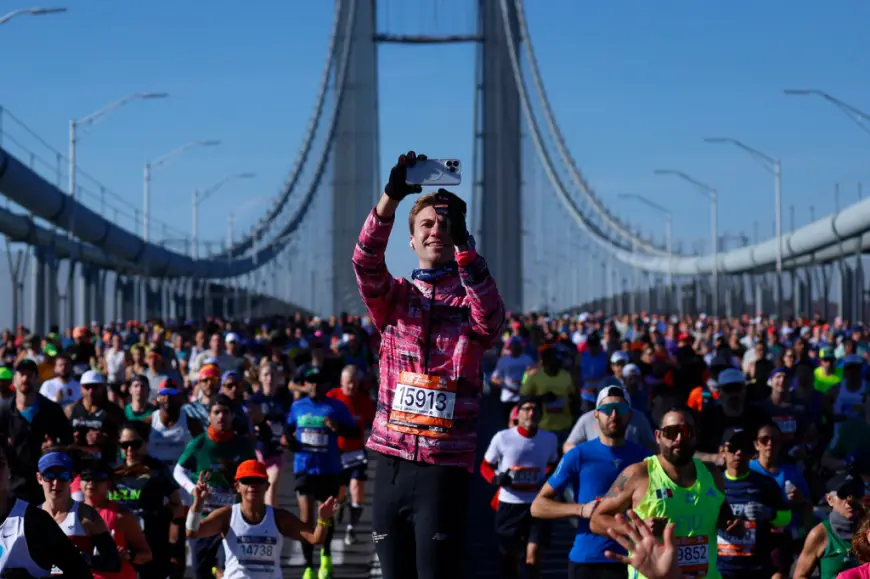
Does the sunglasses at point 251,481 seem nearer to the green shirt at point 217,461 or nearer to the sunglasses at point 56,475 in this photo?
the sunglasses at point 56,475

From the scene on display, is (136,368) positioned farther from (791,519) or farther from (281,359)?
(791,519)

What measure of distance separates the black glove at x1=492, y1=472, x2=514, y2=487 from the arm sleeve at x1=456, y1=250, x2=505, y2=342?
5.98 metres

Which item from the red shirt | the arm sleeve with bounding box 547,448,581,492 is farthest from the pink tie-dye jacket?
the red shirt

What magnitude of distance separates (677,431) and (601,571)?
1544 mm

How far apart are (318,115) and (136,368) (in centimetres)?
7268

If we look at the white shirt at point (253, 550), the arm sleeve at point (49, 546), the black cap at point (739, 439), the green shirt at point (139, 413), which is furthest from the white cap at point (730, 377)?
the arm sleeve at point (49, 546)

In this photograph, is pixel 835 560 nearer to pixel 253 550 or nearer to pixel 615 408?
pixel 615 408

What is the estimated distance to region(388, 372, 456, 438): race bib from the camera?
4.86m

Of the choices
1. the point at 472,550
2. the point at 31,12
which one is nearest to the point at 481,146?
the point at 31,12

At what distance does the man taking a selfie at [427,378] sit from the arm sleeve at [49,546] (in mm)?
1128

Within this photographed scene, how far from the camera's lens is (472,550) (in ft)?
41.9

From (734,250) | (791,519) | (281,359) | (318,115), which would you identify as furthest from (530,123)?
(791,519)

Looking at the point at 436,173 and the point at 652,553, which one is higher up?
the point at 436,173

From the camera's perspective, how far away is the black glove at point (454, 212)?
4695mm
